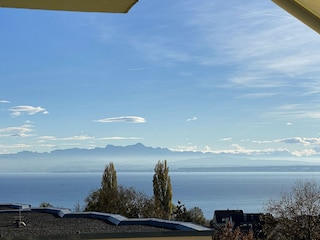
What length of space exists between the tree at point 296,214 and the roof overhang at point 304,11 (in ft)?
38.7

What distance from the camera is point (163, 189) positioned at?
14.3 meters

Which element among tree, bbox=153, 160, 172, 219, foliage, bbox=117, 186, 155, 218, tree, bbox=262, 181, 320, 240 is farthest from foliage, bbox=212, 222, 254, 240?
foliage, bbox=117, 186, 155, 218

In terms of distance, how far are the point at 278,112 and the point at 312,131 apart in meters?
2.10

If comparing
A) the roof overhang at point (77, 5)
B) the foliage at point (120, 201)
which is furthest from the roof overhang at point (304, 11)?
the foliage at point (120, 201)

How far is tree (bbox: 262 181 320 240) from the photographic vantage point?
39.3ft

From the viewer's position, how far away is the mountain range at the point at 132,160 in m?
26.5

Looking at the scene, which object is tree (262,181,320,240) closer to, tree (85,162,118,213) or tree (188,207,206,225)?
tree (188,207,206,225)

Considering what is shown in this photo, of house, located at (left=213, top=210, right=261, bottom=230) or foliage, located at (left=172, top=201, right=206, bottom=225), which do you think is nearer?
foliage, located at (left=172, top=201, right=206, bottom=225)

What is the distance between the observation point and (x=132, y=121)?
28.5m

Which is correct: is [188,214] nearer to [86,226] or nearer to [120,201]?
[120,201]

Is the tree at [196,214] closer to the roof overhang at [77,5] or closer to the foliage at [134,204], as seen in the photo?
the foliage at [134,204]

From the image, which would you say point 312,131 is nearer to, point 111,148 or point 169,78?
point 169,78

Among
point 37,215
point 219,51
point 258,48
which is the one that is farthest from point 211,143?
point 37,215

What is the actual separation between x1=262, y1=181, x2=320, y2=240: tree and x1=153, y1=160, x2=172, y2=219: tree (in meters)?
2.90
